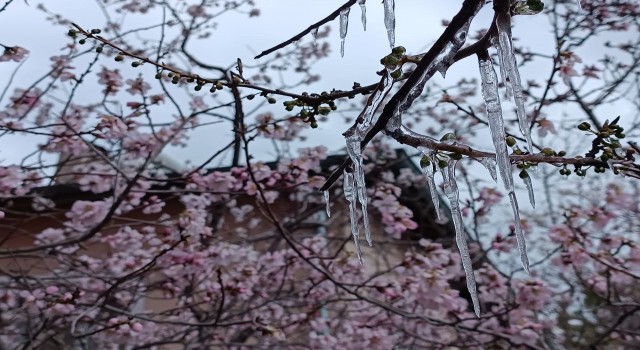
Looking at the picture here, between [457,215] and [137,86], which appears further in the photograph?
[137,86]

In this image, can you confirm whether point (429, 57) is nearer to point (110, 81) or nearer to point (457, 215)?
point (457, 215)

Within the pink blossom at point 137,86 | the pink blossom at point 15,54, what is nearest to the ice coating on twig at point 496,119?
the pink blossom at point 15,54

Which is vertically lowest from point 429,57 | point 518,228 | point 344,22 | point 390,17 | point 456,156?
point 518,228

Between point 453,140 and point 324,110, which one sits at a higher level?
point 324,110

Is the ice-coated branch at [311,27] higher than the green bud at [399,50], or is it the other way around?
the ice-coated branch at [311,27]

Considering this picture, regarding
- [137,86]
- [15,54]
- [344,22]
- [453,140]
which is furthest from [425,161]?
[137,86]

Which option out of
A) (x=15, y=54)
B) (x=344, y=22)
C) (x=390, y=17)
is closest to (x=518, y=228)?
(x=390, y=17)

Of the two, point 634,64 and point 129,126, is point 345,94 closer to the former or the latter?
point 129,126

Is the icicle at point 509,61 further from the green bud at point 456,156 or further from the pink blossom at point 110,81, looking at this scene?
the pink blossom at point 110,81

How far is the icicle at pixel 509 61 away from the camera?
1015 millimetres

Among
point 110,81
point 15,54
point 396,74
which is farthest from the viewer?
point 110,81

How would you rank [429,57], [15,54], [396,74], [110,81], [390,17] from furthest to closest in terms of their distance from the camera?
[110,81] < [15,54] < [390,17] < [396,74] < [429,57]

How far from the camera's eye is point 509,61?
1083 mm

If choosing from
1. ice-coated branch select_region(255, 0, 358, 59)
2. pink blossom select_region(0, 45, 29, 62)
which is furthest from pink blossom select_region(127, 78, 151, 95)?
ice-coated branch select_region(255, 0, 358, 59)
